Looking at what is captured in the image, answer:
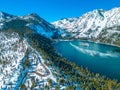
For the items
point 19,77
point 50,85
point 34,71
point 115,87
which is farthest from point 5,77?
point 115,87

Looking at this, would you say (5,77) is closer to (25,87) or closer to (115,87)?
(25,87)

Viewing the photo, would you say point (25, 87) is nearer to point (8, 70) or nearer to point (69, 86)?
point (69, 86)

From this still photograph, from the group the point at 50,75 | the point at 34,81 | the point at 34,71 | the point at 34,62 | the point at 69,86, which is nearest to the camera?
the point at 69,86

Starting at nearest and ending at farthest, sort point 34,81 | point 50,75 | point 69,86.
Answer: point 69,86
point 34,81
point 50,75

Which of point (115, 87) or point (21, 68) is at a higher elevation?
point (21, 68)

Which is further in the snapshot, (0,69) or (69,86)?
(0,69)

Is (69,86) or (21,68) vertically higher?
(21,68)

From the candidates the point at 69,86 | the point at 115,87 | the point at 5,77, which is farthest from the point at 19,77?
the point at 115,87

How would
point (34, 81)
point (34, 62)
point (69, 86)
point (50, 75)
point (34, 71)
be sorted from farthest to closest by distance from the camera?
1. point (34, 62)
2. point (34, 71)
3. point (50, 75)
4. point (34, 81)
5. point (69, 86)

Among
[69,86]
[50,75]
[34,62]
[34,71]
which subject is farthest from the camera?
[34,62]
